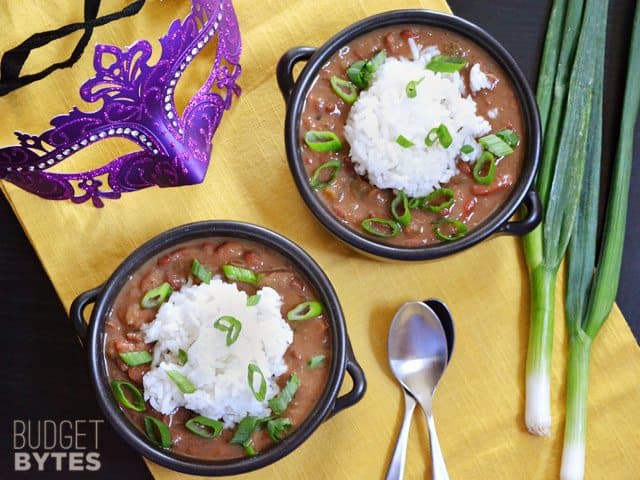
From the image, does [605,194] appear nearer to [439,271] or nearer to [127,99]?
[439,271]

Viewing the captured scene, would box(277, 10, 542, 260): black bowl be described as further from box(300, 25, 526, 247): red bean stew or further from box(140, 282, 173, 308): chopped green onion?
box(140, 282, 173, 308): chopped green onion

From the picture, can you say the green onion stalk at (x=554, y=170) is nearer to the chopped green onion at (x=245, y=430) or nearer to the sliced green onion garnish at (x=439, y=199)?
the sliced green onion garnish at (x=439, y=199)

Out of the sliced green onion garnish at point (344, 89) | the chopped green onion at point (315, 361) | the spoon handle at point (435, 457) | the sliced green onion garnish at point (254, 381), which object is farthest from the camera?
the spoon handle at point (435, 457)

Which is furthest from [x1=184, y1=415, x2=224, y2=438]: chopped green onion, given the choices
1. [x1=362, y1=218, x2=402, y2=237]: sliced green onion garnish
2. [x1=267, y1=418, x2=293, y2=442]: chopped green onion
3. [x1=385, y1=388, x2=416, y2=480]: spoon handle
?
[x1=362, y1=218, x2=402, y2=237]: sliced green onion garnish

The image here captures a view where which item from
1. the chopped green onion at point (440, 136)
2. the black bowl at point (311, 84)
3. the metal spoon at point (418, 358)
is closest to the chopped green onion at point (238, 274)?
the black bowl at point (311, 84)

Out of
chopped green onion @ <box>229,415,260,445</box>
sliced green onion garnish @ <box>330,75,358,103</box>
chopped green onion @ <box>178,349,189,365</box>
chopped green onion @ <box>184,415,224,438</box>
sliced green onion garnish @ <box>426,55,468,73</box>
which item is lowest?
chopped green onion @ <box>229,415,260,445</box>

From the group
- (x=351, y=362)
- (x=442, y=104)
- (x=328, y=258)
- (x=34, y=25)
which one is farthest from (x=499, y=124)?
(x=34, y=25)
